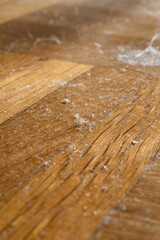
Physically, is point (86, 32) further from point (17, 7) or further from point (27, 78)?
point (17, 7)

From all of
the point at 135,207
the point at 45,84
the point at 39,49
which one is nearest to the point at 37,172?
the point at 135,207

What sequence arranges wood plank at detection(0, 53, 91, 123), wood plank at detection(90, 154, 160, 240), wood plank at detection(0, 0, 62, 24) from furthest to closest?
wood plank at detection(0, 0, 62, 24) < wood plank at detection(0, 53, 91, 123) < wood plank at detection(90, 154, 160, 240)

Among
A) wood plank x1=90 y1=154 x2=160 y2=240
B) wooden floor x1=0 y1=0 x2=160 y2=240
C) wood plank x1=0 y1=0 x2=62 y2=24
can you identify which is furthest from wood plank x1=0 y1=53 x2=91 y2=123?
wood plank x1=0 y1=0 x2=62 y2=24

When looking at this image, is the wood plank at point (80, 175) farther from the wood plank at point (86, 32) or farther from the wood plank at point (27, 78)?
the wood plank at point (86, 32)

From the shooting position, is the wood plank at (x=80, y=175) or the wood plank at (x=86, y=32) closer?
the wood plank at (x=80, y=175)

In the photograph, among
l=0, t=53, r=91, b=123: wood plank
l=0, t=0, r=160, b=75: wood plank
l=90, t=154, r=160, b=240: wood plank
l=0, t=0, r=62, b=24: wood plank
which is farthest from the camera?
l=0, t=0, r=62, b=24: wood plank

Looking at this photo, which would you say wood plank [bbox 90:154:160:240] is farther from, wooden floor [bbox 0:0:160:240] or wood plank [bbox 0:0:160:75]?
wood plank [bbox 0:0:160:75]

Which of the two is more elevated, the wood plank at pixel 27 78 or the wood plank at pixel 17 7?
the wood plank at pixel 27 78

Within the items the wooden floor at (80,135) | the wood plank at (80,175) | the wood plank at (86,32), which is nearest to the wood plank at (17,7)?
the wood plank at (86,32)

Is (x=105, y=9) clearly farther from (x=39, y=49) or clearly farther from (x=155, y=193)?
(x=155, y=193)
